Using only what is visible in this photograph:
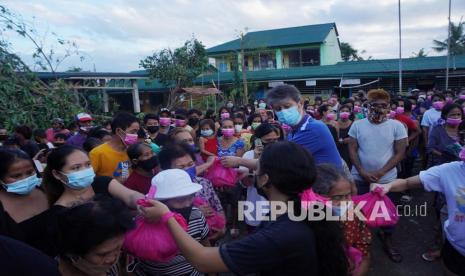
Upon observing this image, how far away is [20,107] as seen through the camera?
7711 mm

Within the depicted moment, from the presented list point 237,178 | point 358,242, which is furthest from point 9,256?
point 237,178

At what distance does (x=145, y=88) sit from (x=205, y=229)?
22.9 metres

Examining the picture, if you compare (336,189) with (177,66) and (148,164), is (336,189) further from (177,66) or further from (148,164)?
(177,66)

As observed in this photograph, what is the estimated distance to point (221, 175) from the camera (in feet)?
11.6

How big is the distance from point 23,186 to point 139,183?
0.86 m

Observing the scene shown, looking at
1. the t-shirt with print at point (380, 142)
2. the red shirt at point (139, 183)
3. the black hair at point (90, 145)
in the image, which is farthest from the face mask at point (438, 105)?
the black hair at point (90, 145)

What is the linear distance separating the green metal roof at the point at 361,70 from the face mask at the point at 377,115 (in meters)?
16.3

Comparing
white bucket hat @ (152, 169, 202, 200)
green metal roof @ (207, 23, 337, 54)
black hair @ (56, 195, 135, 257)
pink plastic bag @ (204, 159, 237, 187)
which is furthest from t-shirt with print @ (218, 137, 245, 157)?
green metal roof @ (207, 23, 337, 54)

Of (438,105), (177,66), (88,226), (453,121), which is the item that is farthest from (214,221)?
(177,66)

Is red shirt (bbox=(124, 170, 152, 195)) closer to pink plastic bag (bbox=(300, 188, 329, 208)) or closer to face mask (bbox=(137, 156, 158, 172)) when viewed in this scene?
face mask (bbox=(137, 156, 158, 172))

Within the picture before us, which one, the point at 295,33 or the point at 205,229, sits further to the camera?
the point at 295,33

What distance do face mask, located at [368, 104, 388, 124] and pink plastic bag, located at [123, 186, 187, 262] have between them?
2867 millimetres

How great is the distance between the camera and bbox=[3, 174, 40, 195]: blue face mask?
2279mm

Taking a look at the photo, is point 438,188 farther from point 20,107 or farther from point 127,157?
point 20,107
